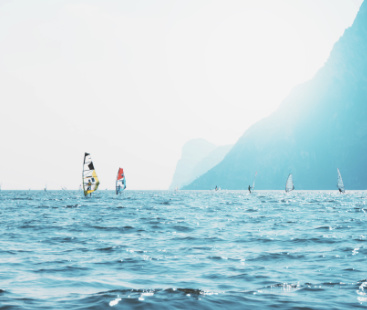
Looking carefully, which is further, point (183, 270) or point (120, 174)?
point (120, 174)

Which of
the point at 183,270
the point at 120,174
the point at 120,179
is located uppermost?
the point at 120,174

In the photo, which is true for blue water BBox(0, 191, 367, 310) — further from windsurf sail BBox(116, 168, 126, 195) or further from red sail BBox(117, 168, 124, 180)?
windsurf sail BBox(116, 168, 126, 195)

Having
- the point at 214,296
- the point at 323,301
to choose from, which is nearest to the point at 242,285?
the point at 214,296

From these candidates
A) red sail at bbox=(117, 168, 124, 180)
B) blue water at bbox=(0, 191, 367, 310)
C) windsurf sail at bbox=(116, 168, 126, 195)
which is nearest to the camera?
blue water at bbox=(0, 191, 367, 310)

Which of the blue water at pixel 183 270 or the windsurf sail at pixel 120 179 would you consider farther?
the windsurf sail at pixel 120 179

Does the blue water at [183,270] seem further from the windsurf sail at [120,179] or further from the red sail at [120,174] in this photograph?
the windsurf sail at [120,179]

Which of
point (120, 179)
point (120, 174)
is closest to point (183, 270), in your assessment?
point (120, 174)

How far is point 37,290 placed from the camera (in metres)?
9.76

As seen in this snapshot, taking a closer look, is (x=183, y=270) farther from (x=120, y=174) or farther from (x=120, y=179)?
(x=120, y=179)

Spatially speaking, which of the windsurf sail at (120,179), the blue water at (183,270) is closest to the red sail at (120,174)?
the windsurf sail at (120,179)

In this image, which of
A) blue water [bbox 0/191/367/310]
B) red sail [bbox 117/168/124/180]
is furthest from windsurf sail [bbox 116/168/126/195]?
blue water [bbox 0/191/367/310]

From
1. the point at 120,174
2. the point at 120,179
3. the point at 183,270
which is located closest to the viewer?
the point at 183,270

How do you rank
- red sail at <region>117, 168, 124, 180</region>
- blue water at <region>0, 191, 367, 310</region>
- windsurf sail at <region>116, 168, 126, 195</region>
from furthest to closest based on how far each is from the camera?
windsurf sail at <region>116, 168, 126, 195</region> < red sail at <region>117, 168, 124, 180</region> < blue water at <region>0, 191, 367, 310</region>

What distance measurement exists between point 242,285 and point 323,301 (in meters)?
2.24
